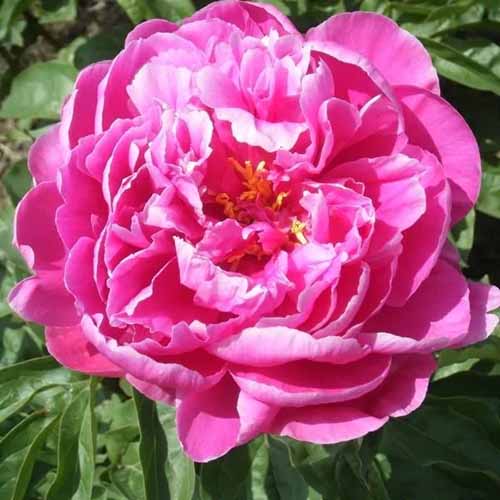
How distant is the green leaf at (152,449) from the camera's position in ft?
4.49

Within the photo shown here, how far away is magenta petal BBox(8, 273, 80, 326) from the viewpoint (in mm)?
1217

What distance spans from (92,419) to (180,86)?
55 cm

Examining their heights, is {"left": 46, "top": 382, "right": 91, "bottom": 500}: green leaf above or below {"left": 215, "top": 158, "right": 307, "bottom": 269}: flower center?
below

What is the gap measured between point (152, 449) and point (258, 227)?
374 millimetres

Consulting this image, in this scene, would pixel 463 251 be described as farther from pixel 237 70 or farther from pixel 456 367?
pixel 237 70

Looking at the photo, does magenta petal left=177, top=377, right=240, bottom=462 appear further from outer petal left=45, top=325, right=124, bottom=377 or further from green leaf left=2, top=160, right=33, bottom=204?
green leaf left=2, top=160, right=33, bottom=204

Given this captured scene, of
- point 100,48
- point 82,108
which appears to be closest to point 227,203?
point 82,108

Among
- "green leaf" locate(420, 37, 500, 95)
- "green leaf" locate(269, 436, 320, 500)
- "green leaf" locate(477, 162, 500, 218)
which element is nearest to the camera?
"green leaf" locate(269, 436, 320, 500)

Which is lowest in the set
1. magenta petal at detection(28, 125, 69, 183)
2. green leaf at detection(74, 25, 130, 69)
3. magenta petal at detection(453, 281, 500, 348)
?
green leaf at detection(74, 25, 130, 69)

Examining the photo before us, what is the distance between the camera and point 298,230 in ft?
4.16

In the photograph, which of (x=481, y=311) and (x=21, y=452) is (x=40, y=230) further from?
(x=481, y=311)

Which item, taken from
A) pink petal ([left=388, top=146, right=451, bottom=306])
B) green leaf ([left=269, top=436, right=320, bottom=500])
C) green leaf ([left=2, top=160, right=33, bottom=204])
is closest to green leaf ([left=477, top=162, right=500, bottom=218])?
green leaf ([left=269, top=436, right=320, bottom=500])

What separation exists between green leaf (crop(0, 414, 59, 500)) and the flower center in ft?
1.51

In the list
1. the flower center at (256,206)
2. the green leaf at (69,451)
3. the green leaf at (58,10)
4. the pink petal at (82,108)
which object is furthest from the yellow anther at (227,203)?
the green leaf at (58,10)
